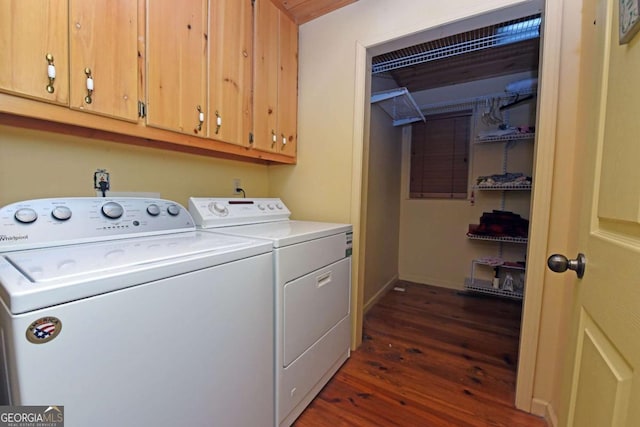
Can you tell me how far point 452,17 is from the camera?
1.42 meters

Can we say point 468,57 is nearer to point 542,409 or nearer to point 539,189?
point 539,189

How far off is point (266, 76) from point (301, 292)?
1.33 meters

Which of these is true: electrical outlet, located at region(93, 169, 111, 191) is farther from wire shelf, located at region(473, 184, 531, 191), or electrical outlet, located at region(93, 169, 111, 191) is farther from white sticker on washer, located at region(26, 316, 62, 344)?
wire shelf, located at region(473, 184, 531, 191)

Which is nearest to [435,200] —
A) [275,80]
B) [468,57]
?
[468,57]

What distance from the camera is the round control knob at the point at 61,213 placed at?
3.04 ft

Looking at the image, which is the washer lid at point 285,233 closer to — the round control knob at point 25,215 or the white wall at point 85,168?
the white wall at point 85,168

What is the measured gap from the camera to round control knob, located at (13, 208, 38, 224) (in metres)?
A: 0.85

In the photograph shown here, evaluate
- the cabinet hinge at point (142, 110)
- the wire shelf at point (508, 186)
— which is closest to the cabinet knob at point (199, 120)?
the cabinet hinge at point (142, 110)

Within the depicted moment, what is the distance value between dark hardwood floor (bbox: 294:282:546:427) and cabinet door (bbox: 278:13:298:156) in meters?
1.52

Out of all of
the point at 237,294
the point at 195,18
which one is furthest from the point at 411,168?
Answer: the point at 237,294

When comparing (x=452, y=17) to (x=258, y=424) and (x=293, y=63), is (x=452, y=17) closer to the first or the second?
(x=293, y=63)

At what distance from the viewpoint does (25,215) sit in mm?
864

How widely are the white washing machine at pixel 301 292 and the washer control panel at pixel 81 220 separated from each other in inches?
8.2

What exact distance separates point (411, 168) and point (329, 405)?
9.15ft
